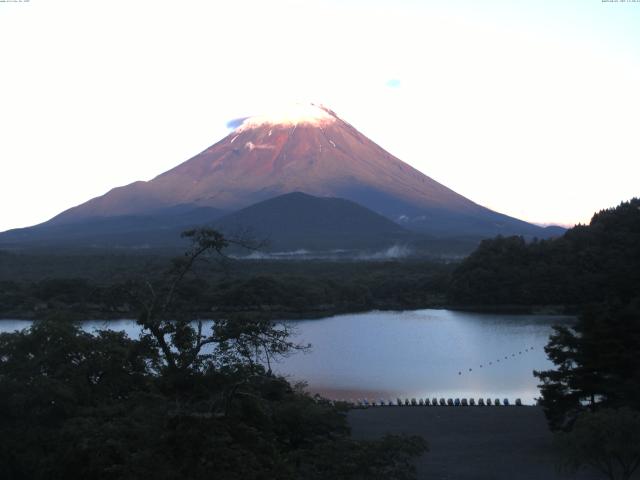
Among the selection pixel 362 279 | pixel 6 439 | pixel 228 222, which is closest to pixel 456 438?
pixel 6 439

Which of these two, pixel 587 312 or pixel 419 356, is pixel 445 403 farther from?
pixel 419 356

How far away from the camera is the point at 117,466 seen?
4871mm

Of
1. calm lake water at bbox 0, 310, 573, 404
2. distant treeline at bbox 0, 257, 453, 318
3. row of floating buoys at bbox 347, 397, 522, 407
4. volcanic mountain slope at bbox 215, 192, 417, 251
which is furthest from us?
volcanic mountain slope at bbox 215, 192, 417, 251

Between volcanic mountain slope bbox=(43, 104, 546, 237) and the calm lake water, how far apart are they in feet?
177

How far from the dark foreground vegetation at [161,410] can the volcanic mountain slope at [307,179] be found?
250 ft

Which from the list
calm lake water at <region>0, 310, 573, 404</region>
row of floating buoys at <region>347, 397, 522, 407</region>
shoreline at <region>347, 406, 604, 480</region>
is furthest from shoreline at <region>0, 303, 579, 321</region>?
shoreline at <region>347, 406, 604, 480</region>

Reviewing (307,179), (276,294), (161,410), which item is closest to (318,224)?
(307,179)

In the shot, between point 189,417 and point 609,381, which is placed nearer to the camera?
point 189,417

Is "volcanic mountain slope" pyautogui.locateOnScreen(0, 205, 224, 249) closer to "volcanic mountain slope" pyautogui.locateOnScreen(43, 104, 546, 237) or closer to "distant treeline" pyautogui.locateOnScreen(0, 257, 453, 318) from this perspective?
"volcanic mountain slope" pyautogui.locateOnScreen(43, 104, 546, 237)

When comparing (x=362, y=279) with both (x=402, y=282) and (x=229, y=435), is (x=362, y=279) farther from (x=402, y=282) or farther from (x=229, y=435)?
(x=229, y=435)

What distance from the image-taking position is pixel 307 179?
285 feet

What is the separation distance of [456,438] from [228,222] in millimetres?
56401

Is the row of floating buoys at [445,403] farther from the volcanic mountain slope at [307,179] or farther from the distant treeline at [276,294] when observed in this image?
the volcanic mountain slope at [307,179]

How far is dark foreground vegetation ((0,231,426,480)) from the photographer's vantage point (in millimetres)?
4531
